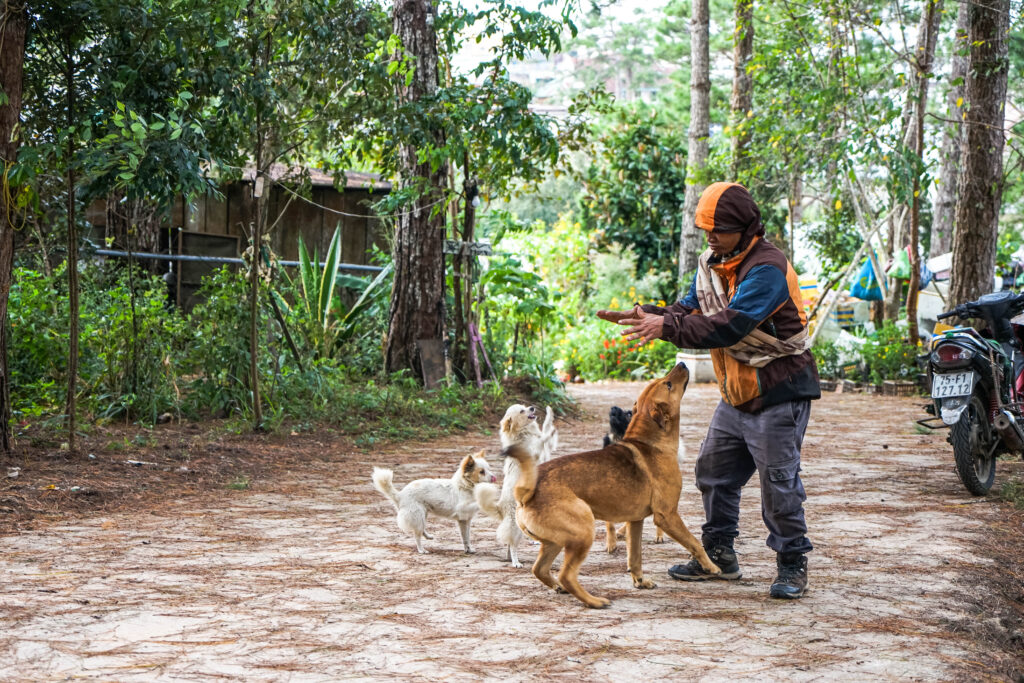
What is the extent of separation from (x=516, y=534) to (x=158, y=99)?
15.8 feet

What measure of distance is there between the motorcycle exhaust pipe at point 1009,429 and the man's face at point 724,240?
3.50 meters

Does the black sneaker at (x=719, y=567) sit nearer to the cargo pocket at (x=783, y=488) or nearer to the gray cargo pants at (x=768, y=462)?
the gray cargo pants at (x=768, y=462)

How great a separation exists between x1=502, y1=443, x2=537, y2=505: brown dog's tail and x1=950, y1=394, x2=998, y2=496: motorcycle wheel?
3.80m

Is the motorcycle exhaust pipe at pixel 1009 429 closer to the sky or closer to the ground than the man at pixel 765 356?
closer to the ground

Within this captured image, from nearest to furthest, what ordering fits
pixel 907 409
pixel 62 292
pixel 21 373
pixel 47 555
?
pixel 47 555 < pixel 21 373 < pixel 62 292 < pixel 907 409

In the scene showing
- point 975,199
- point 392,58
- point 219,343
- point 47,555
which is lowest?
point 47,555

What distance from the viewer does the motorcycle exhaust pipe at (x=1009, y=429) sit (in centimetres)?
682

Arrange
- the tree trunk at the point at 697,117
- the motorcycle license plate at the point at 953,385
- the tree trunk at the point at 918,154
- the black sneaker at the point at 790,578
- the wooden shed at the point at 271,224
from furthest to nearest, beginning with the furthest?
the tree trunk at the point at 697,117
the wooden shed at the point at 271,224
the tree trunk at the point at 918,154
the motorcycle license plate at the point at 953,385
the black sneaker at the point at 790,578

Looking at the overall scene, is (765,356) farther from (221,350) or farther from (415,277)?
(415,277)

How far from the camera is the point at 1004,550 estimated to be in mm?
5391

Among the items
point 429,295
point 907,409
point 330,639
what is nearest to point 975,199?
point 907,409

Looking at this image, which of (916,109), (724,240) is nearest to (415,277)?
(724,240)

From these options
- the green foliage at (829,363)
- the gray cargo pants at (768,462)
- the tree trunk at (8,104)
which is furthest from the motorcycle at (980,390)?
the green foliage at (829,363)

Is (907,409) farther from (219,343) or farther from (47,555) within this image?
(47,555)
